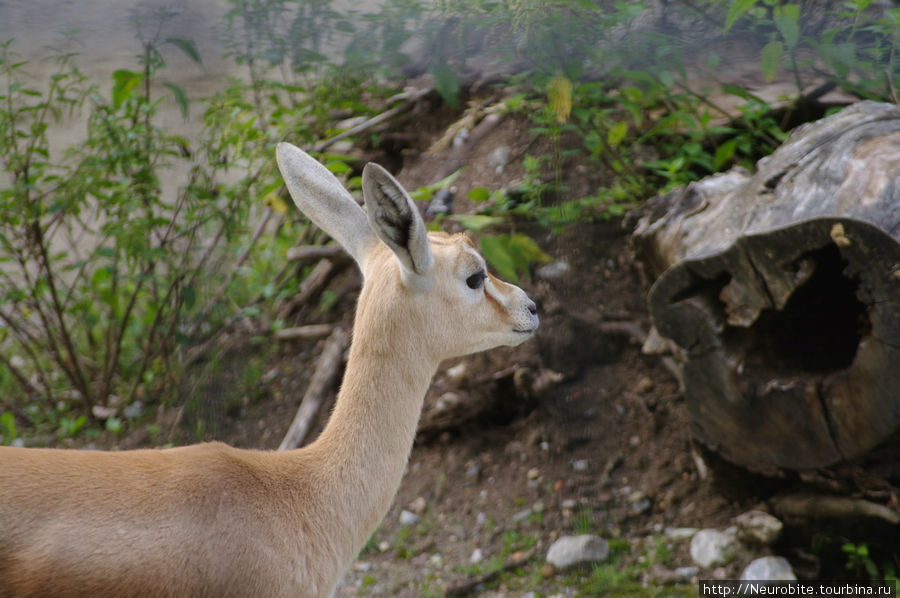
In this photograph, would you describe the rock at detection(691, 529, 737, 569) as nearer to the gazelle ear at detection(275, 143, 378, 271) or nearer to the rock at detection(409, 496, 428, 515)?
the rock at detection(409, 496, 428, 515)

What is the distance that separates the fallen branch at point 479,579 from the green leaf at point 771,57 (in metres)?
2.11

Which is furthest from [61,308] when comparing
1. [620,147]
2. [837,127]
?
[837,127]

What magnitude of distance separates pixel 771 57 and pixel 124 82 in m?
2.71

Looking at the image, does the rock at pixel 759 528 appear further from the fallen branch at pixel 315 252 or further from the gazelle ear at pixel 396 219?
the fallen branch at pixel 315 252

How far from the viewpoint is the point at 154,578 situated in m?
2.07

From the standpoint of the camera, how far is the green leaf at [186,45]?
3.66 meters

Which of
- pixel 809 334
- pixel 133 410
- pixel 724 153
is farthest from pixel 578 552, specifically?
pixel 133 410

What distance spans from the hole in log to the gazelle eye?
0.91 m

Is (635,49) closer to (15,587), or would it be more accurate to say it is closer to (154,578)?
(154,578)

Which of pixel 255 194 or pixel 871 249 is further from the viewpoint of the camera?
pixel 255 194

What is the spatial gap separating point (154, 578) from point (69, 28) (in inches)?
100

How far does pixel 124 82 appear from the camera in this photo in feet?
12.5

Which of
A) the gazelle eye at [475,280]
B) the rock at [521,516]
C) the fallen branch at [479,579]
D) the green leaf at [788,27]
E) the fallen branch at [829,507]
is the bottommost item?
the rock at [521,516]

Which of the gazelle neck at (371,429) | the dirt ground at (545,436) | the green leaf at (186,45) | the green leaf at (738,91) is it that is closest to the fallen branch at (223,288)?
the dirt ground at (545,436)
